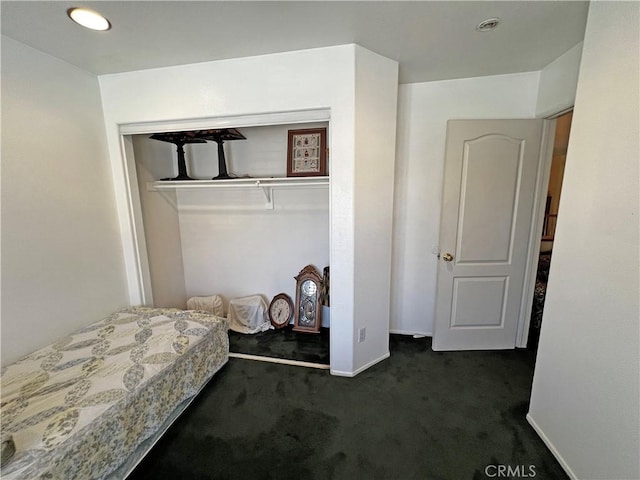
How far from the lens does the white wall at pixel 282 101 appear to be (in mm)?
1796

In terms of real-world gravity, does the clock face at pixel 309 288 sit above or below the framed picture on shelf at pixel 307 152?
below

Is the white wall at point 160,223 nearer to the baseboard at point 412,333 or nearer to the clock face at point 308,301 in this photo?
the clock face at point 308,301

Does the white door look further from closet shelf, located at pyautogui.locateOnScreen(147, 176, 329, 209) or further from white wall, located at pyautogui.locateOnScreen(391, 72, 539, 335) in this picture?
closet shelf, located at pyautogui.locateOnScreen(147, 176, 329, 209)

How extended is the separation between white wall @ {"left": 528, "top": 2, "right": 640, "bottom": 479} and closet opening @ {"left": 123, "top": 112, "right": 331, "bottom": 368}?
63.3 inches

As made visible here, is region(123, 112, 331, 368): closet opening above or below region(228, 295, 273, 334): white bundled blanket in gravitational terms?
above

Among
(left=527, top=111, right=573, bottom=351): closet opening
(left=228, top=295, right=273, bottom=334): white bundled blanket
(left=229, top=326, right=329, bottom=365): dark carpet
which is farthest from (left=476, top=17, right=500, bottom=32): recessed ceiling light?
(left=228, top=295, right=273, bottom=334): white bundled blanket

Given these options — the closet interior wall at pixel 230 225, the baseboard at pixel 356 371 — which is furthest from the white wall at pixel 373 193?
the closet interior wall at pixel 230 225

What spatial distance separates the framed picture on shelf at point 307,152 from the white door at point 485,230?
3.43 ft

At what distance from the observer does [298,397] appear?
195 centimetres

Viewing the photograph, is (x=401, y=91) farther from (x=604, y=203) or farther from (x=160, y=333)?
(x=160, y=333)

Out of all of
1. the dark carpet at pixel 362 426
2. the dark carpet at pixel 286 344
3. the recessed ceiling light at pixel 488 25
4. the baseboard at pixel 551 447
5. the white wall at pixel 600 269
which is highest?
the recessed ceiling light at pixel 488 25

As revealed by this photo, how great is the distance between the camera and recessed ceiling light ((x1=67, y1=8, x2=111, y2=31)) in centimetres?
138

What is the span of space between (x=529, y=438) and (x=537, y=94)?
252 centimetres

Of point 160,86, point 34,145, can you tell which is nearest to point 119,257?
point 34,145
